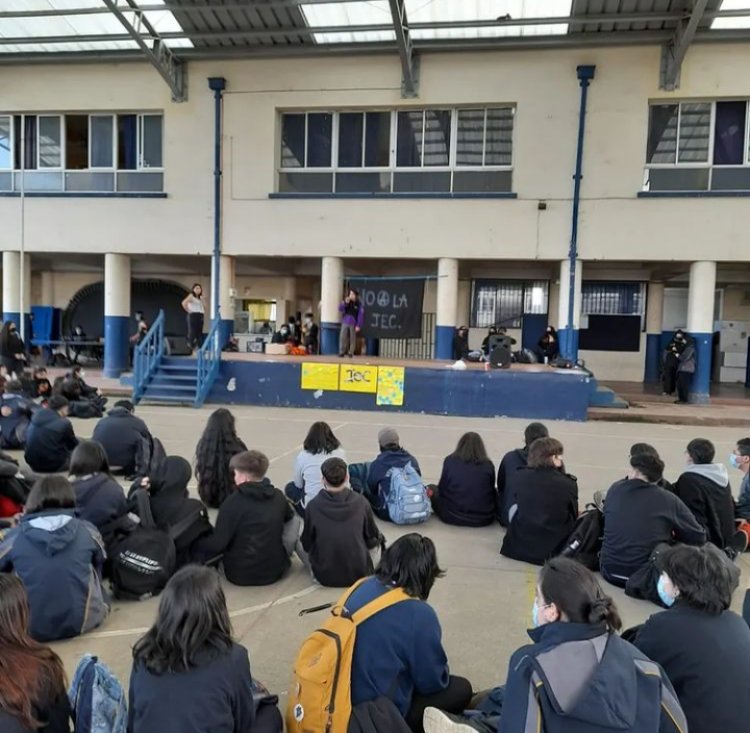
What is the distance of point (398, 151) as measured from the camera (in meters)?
15.9

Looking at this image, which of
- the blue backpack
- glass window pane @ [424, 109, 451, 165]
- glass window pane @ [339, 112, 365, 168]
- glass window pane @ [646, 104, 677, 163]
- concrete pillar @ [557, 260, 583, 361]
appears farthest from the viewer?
glass window pane @ [339, 112, 365, 168]

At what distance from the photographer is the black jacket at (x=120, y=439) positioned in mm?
6918

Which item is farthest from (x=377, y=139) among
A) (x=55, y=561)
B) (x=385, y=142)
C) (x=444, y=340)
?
(x=55, y=561)

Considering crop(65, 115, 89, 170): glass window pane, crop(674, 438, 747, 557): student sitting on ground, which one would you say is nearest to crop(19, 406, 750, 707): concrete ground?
crop(674, 438, 747, 557): student sitting on ground

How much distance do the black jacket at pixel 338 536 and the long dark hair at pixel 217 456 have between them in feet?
4.88

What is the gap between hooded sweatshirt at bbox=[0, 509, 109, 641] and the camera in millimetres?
3340

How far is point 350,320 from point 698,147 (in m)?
8.96

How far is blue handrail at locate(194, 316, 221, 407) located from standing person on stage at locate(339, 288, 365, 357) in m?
2.70

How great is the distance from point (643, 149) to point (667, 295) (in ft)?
21.4

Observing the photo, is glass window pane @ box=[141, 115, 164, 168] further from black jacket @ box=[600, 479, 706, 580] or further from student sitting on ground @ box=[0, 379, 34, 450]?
black jacket @ box=[600, 479, 706, 580]

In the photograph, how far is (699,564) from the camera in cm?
237

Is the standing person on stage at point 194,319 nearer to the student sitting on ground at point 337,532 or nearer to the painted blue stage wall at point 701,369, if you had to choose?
the painted blue stage wall at point 701,369

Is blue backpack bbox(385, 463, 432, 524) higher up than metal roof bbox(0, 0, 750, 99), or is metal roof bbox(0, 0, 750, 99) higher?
metal roof bbox(0, 0, 750, 99)

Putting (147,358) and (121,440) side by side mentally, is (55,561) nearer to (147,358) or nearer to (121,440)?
(121,440)
